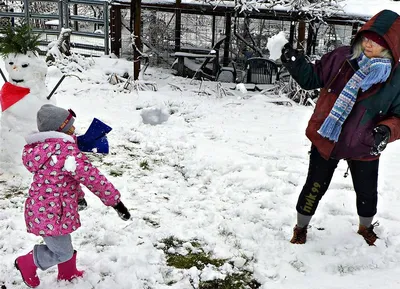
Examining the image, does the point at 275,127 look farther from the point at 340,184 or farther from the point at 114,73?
the point at 114,73

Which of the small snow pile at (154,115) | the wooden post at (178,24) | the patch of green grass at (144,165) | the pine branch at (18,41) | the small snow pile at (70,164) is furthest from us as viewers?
the wooden post at (178,24)

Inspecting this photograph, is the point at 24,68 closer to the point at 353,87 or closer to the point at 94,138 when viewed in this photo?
the point at 94,138

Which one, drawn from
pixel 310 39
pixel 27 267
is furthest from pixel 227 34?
pixel 27 267

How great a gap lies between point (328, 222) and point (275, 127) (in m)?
3.51

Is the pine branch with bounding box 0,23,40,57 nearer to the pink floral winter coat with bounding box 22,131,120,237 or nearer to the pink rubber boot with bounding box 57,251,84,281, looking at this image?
the pink floral winter coat with bounding box 22,131,120,237

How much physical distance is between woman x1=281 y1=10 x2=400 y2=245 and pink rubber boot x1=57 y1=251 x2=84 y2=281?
1847 mm

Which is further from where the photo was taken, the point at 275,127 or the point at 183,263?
the point at 275,127

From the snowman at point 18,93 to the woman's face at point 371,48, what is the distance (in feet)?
10.9

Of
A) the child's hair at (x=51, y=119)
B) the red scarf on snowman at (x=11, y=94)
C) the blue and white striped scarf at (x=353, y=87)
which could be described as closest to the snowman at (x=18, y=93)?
the red scarf on snowman at (x=11, y=94)

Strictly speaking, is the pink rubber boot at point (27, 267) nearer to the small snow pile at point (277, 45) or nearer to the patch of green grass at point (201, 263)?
the patch of green grass at point (201, 263)

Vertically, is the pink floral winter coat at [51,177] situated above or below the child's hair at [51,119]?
below

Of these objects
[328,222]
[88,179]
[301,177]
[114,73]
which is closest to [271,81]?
[114,73]

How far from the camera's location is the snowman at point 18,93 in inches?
177

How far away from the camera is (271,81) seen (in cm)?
1118
